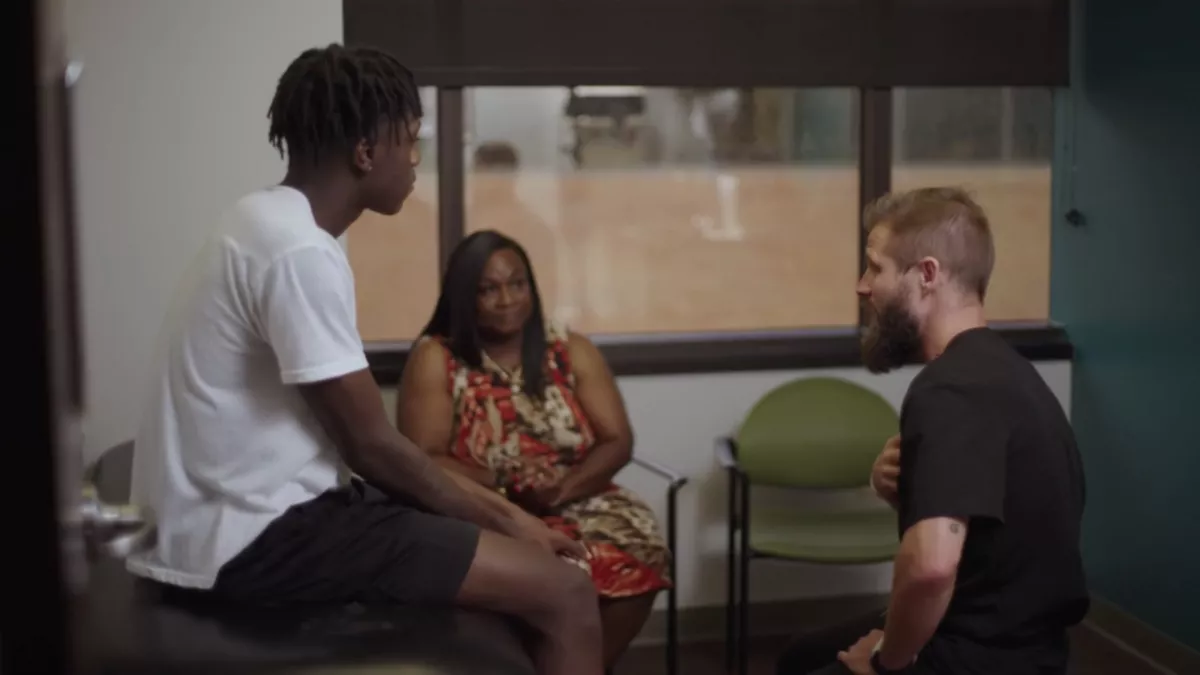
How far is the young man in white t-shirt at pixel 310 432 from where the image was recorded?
2088 mm

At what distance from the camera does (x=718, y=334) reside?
4.13 m

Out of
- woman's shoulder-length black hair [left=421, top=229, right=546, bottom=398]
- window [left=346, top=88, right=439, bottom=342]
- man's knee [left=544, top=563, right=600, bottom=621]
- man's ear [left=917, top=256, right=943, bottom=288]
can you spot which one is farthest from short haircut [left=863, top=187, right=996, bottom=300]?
window [left=346, top=88, right=439, bottom=342]

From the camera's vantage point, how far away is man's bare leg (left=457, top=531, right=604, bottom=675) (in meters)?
2.26

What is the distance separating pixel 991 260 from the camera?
1999 millimetres

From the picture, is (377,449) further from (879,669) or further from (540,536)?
(879,669)

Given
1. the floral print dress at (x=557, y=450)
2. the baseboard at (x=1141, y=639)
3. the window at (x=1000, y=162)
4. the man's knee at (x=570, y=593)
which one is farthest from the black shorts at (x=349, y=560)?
the window at (x=1000, y=162)

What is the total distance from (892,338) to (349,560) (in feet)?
3.14

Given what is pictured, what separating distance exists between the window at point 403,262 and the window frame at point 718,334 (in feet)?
0.09

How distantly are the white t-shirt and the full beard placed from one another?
80cm

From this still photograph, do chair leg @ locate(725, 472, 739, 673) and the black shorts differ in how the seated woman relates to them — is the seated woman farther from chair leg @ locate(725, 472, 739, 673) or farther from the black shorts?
the black shorts

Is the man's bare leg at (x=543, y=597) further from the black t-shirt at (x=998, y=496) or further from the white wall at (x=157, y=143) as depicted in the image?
the white wall at (x=157, y=143)

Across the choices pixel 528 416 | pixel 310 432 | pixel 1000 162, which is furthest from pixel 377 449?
pixel 1000 162

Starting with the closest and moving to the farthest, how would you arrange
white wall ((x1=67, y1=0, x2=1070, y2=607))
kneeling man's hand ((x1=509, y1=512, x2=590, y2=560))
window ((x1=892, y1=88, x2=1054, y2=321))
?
kneeling man's hand ((x1=509, y1=512, x2=590, y2=560))
white wall ((x1=67, y1=0, x2=1070, y2=607))
window ((x1=892, y1=88, x2=1054, y2=321))

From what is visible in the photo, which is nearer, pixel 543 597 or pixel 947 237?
pixel 947 237
